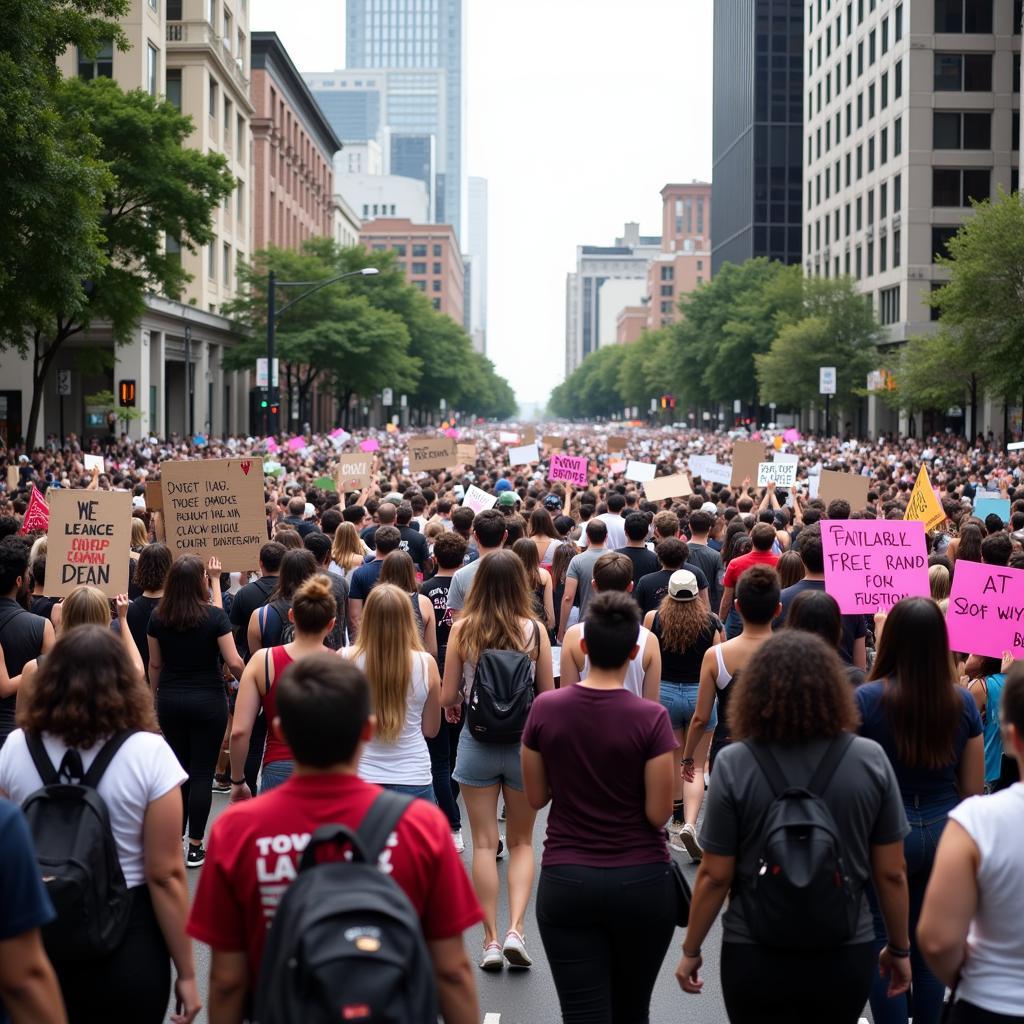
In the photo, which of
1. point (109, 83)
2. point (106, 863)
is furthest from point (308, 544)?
A: point (109, 83)

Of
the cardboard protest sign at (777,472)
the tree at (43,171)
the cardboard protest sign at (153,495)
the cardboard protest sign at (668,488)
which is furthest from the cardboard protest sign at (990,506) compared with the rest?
the tree at (43,171)

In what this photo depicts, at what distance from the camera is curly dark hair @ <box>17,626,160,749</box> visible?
4285mm

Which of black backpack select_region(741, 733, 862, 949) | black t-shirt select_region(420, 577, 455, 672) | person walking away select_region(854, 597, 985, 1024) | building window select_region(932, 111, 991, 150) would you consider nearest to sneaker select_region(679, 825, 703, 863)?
black t-shirt select_region(420, 577, 455, 672)

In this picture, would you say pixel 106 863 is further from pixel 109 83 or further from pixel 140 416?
pixel 140 416

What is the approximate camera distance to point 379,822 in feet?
11.1

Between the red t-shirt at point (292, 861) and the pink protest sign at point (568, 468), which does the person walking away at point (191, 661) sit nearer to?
the red t-shirt at point (292, 861)

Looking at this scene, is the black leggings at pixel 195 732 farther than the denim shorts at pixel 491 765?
Yes

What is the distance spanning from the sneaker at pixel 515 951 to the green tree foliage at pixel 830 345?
230 feet

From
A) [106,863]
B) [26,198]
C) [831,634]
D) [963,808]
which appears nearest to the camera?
[963,808]

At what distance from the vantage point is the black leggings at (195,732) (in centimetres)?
776

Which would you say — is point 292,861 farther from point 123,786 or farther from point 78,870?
point 123,786

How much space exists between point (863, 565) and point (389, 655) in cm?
362

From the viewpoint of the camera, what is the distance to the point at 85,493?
32.0ft

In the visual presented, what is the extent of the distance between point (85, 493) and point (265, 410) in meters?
30.6
